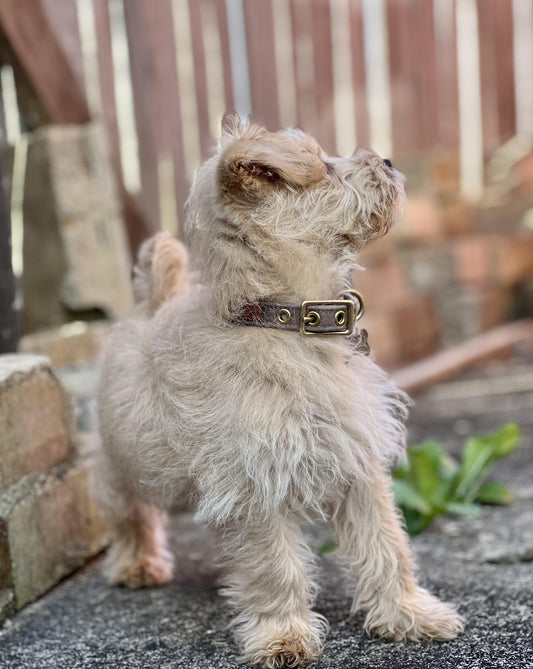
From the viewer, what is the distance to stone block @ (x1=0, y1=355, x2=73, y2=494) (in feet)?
8.95

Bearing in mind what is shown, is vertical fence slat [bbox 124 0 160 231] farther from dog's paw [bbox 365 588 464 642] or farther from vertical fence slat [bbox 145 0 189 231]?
dog's paw [bbox 365 588 464 642]

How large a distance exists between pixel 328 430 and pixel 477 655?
0.63m

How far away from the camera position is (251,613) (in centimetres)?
228

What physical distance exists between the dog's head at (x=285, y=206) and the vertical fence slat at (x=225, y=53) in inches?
144

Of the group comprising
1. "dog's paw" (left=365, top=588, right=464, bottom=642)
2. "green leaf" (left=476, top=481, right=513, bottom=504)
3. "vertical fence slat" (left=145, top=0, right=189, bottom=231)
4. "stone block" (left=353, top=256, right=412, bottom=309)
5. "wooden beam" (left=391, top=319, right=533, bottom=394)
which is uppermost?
"vertical fence slat" (left=145, top=0, right=189, bottom=231)

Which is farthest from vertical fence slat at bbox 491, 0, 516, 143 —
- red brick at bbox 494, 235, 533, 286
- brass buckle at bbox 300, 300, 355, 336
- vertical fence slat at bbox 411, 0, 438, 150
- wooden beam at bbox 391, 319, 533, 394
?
brass buckle at bbox 300, 300, 355, 336

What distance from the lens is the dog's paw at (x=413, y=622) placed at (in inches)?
90.0

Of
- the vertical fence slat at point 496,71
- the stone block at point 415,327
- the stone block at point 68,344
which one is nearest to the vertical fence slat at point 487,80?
the vertical fence slat at point 496,71

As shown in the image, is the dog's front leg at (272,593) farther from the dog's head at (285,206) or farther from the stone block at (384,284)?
the stone block at (384,284)

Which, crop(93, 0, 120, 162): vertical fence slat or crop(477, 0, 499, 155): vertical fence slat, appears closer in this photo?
crop(93, 0, 120, 162): vertical fence slat

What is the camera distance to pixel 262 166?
2.14m

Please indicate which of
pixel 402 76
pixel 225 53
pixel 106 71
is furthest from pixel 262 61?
pixel 402 76

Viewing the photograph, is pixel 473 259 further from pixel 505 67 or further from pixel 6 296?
pixel 6 296

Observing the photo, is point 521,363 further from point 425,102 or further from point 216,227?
point 216,227
